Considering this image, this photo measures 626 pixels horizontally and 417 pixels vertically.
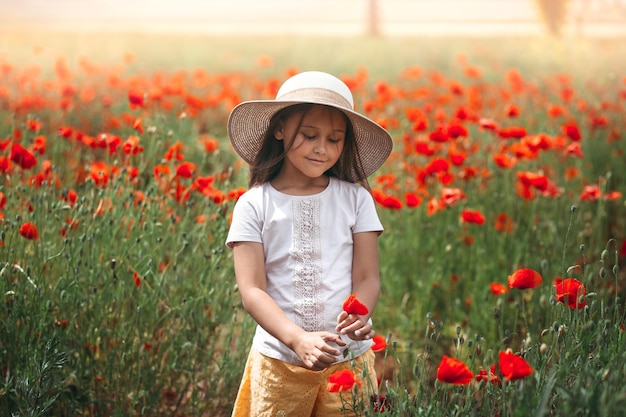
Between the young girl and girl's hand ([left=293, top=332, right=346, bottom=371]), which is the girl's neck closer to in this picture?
the young girl

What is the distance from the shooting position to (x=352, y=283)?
2.06 m

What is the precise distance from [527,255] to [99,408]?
1701 millimetres

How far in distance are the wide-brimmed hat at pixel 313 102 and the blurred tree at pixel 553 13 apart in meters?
16.4

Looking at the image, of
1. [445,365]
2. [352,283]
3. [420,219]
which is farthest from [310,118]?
[420,219]

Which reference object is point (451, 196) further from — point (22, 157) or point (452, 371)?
point (452, 371)

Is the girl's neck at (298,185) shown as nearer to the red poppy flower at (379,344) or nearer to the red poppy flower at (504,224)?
the red poppy flower at (379,344)

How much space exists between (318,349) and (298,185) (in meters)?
0.49

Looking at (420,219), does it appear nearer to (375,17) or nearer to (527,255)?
(527,255)

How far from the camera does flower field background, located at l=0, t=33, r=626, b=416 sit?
184 centimetres

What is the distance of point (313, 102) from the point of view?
1955mm

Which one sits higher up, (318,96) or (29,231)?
(318,96)

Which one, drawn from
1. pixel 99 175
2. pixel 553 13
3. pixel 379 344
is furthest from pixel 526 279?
pixel 553 13

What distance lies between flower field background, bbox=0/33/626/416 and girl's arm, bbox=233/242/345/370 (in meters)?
0.14

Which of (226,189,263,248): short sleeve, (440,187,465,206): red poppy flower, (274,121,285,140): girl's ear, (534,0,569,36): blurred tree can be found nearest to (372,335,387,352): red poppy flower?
(226,189,263,248): short sleeve
